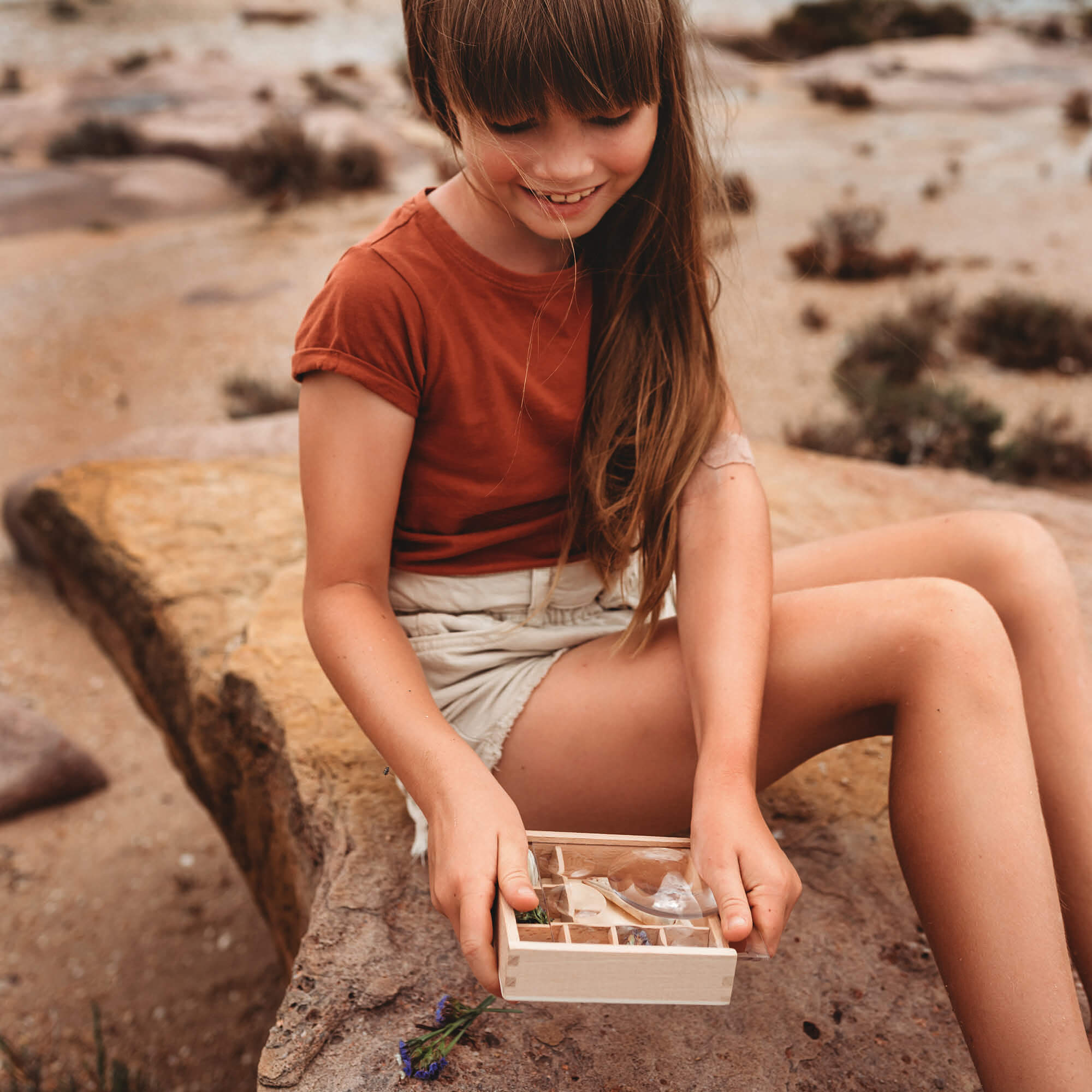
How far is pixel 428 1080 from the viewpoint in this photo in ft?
4.24

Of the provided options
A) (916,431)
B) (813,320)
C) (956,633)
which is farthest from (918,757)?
(813,320)

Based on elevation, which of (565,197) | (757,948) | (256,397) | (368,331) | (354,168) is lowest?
(256,397)

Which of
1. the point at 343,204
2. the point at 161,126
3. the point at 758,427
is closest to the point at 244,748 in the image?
the point at 758,427

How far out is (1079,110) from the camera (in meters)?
11.0

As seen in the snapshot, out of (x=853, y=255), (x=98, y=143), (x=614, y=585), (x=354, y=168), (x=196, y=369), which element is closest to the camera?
(x=614, y=585)

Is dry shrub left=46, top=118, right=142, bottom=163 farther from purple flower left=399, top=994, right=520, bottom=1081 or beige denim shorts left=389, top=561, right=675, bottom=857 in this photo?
purple flower left=399, top=994, right=520, bottom=1081

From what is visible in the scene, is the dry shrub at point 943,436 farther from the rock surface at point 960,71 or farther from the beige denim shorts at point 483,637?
the rock surface at point 960,71

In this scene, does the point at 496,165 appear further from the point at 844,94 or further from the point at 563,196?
the point at 844,94

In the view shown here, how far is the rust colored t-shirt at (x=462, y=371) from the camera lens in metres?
1.38

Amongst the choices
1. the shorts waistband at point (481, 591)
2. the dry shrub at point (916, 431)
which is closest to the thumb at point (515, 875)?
the shorts waistband at point (481, 591)

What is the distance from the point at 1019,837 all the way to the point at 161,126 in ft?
38.0

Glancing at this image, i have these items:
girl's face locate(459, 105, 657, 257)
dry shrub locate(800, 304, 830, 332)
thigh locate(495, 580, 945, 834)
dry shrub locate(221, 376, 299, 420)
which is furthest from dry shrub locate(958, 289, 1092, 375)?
girl's face locate(459, 105, 657, 257)

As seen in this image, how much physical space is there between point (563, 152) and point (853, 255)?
6.32m

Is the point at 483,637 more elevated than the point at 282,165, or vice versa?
the point at 483,637
